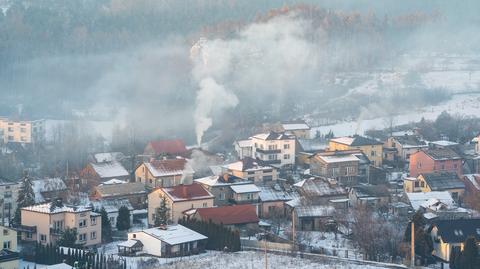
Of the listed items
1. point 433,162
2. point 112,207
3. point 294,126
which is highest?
point 294,126

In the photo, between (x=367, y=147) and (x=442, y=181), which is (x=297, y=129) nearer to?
(x=367, y=147)

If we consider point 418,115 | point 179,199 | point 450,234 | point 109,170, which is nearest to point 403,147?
point 418,115

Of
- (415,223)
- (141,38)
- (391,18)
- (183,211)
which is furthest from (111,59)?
(415,223)

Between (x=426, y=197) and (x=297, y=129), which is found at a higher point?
(x=297, y=129)

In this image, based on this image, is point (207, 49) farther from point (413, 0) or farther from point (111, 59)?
point (413, 0)

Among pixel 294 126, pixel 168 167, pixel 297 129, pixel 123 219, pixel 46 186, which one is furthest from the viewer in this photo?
pixel 294 126

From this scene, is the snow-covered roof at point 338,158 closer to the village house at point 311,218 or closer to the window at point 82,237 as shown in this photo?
the village house at point 311,218
